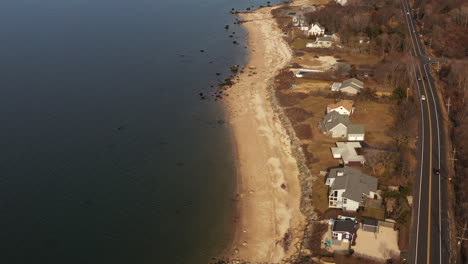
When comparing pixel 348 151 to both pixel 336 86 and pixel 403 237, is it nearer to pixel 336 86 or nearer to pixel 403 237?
pixel 403 237

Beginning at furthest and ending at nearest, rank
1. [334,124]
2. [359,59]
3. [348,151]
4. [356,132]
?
[359,59] → [334,124] → [356,132] → [348,151]

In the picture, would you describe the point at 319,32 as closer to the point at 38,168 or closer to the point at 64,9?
the point at 38,168

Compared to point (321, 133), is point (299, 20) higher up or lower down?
higher up

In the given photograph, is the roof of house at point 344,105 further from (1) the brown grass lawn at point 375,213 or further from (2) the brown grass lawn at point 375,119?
(1) the brown grass lawn at point 375,213

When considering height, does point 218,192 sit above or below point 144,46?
below


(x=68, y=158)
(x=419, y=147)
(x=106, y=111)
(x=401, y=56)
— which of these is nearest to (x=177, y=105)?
(x=106, y=111)

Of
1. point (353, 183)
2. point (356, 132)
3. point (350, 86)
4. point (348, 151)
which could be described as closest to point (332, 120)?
point (356, 132)

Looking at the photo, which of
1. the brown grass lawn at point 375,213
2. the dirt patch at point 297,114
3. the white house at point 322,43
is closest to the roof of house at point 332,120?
the dirt patch at point 297,114
